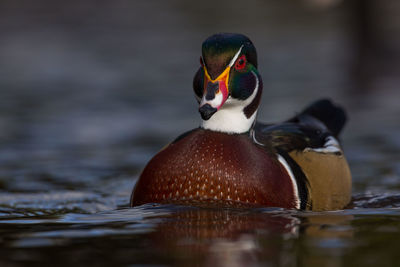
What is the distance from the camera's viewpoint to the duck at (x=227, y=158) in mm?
5531

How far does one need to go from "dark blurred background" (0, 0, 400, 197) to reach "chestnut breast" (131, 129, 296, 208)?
7.92 feet

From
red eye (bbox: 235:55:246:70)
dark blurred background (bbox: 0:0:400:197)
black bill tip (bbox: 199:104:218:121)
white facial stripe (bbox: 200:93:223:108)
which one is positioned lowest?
black bill tip (bbox: 199:104:218:121)

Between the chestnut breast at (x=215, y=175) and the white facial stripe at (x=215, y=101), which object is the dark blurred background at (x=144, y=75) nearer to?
the chestnut breast at (x=215, y=175)

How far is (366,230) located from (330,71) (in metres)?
11.6

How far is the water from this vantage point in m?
4.60

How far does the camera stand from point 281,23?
80.6ft

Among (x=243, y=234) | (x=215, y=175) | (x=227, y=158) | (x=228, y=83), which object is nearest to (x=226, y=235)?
(x=243, y=234)

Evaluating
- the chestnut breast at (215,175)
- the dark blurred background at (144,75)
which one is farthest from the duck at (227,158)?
the dark blurred background at (144,75)

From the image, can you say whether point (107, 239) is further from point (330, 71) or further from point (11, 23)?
point (11, 23)

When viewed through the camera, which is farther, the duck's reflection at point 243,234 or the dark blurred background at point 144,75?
the dark blurred background at point 144,75

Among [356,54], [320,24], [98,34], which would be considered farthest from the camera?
[320,24]

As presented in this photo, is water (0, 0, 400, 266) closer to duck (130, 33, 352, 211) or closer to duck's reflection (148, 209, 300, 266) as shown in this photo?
duck's reflection (148, 209, 300, 266)

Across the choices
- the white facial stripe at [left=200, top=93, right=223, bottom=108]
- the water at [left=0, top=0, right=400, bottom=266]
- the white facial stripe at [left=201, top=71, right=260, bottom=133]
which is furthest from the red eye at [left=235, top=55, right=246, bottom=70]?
the water at [left=0, top=0, right=400, bottom=266]

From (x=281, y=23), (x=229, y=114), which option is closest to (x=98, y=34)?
(x=281, y=23)
